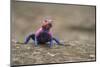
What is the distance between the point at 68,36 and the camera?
2.50 meters

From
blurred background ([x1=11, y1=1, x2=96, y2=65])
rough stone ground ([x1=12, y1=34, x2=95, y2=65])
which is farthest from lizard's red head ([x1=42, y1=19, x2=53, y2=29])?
rough stone ground ([x1=12, y1=34, x2=95, y2=65])

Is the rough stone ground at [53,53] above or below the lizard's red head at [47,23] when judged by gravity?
below

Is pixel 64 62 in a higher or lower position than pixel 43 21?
lower

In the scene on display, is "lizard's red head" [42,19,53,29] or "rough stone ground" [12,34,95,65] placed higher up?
"lizard's red head" [42,19,53,29]

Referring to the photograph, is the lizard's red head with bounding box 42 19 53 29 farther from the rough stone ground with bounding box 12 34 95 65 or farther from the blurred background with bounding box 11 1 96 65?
the rough stone ground with bounding box 12 34 95 65

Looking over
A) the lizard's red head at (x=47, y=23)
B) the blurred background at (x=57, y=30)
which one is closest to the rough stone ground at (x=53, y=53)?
the blurred background at (x=57, y=30)

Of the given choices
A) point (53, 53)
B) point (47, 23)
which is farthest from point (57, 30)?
point (53, 53)

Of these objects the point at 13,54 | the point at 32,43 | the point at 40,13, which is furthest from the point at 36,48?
the point at 40,13

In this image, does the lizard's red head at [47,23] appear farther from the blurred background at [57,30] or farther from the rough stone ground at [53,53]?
the rough stone ground at [53,53]

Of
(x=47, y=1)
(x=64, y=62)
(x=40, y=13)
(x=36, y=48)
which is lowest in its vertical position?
(x=64, y=62)

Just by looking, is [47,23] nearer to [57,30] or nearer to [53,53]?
[57,30]

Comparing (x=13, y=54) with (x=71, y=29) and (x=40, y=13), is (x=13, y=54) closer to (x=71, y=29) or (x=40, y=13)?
(x=40, y=13)

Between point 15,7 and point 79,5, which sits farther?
point 79,5

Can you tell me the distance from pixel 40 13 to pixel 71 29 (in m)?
0.46
